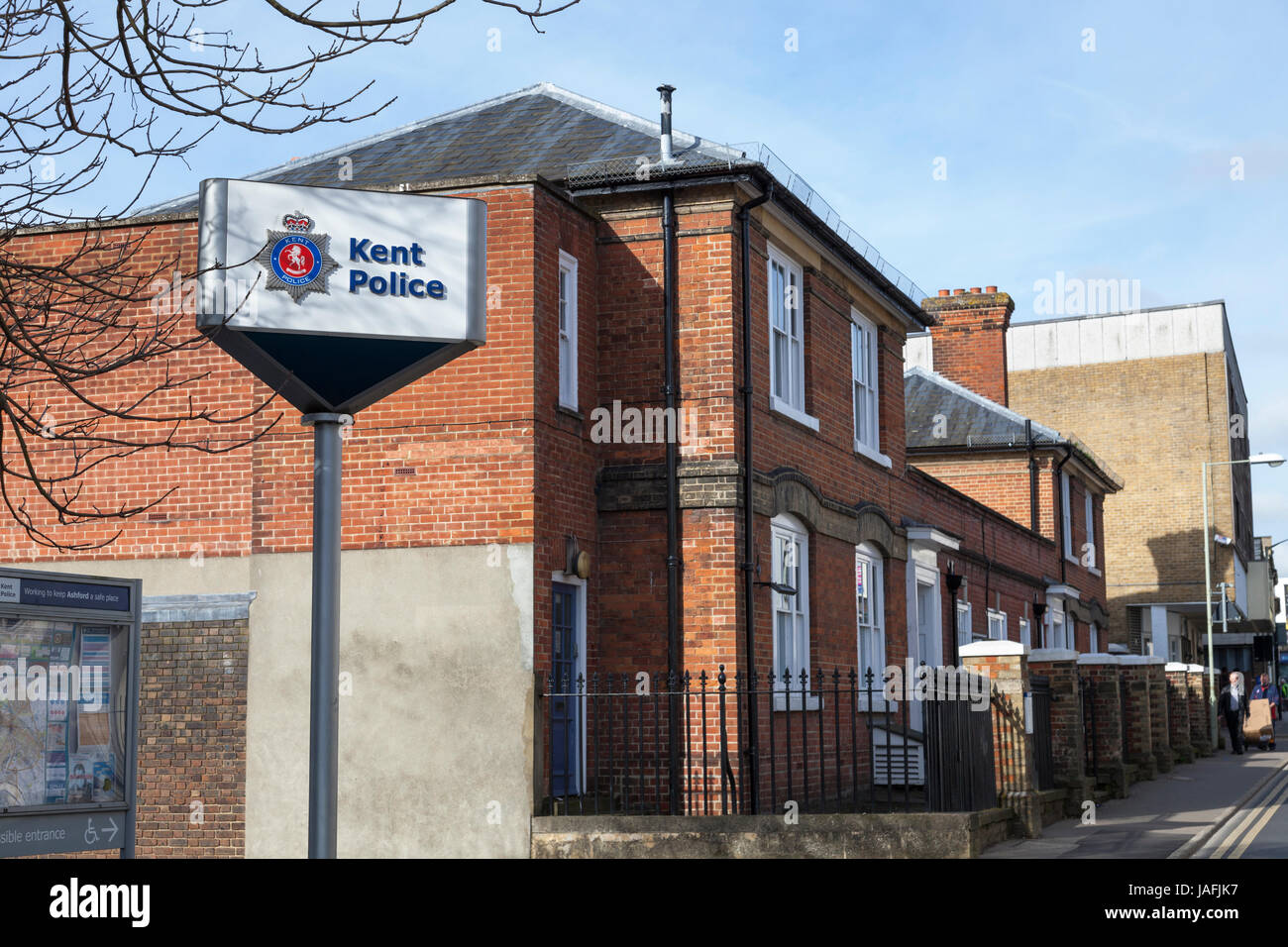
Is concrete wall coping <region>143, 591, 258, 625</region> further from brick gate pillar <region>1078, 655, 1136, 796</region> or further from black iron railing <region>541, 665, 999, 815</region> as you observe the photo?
brick gate pillar <region>1078, 655, 1136, 796</region>

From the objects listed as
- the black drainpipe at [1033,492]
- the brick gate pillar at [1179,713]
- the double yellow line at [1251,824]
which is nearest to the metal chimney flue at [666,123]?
the double yellow line at [1251,824]

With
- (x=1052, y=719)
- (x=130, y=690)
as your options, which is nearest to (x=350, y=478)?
(x=130, y=690)

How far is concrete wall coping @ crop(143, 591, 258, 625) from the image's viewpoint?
15.5m

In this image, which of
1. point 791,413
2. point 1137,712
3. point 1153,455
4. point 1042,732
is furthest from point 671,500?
point 1153,455

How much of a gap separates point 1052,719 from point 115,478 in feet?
37.5

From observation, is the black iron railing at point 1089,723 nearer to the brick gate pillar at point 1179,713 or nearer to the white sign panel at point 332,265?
the brick gate pillar at point 1179,713

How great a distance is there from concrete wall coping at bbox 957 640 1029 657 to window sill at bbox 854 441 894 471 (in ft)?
14.6

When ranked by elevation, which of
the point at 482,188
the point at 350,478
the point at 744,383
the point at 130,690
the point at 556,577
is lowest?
the point at 130,690

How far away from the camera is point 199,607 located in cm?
1555

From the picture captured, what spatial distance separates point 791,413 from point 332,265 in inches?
427

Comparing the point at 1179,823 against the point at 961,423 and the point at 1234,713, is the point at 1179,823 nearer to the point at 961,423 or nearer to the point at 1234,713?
the point at 961,423

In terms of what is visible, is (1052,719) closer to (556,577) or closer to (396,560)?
(556,577)

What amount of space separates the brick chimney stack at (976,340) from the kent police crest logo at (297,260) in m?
30.4
